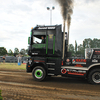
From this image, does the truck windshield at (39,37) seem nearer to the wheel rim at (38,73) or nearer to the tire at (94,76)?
the wheel rim at (38,73)

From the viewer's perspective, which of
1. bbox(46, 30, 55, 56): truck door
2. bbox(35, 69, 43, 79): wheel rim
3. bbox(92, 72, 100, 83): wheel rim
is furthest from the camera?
bbox(35, 69, 43, 79): wheel rim

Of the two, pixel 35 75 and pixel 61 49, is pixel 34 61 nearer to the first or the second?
pixel 35 75

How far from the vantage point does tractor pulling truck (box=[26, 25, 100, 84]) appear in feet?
19.9

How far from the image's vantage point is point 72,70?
6.29 metres

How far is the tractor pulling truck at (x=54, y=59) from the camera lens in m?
6.07

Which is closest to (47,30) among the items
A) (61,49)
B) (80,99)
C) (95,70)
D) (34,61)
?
(61,49)

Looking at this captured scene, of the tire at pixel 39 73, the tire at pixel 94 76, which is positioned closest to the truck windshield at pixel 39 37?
the tire at pixel 39 73

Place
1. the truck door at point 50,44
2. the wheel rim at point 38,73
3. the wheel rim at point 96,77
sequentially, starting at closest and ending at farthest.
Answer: the wheel rim at point 96,77, the truck door at point 50,44, the wheel rim at point 38,73

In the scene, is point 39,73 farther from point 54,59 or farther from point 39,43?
point 39,43

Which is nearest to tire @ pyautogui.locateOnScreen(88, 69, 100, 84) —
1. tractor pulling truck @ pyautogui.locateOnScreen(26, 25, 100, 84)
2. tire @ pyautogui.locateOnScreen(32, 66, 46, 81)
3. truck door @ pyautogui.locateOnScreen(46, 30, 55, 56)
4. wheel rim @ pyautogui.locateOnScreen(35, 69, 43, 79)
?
tractor pulling truck @ pyautogui.locateOnScreen(26, 25, 100, 84)

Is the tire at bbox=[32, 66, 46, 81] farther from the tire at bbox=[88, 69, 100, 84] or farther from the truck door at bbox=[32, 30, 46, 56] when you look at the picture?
the tire at bbox=[88, 69, 100, 84]

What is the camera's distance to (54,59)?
6672 millimetres

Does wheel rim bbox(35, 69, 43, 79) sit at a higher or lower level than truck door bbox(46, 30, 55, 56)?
lower

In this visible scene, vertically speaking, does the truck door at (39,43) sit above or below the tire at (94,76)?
above
